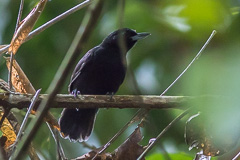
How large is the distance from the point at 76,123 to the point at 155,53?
978 millimetres

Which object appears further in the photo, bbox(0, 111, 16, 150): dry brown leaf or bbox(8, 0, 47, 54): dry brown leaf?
bbox(0, 111, 16, 150): dry brown leaf

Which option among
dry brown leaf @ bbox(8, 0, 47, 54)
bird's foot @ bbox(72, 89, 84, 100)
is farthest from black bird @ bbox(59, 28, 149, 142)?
dry brown leaf @ bbox(8, 0, 47, 54)

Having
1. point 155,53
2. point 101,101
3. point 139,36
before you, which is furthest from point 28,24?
point 139,36

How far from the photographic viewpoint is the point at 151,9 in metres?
1.12

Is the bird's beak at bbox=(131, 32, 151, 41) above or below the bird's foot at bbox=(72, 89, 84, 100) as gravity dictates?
below

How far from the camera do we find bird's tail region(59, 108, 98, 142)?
3.59 meters

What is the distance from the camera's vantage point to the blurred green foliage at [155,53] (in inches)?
29.0

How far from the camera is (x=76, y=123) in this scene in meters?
3.64

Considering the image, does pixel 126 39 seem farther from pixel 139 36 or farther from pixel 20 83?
pixel 20 83

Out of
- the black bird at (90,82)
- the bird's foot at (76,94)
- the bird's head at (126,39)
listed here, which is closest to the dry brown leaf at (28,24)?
the bird's foot at (76,94)

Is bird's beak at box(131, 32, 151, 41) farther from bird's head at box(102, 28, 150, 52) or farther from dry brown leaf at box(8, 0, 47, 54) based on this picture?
dry brown leaf at box(8, 0, 47, 54)

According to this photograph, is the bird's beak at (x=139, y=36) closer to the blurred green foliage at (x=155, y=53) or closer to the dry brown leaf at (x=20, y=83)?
the blurred green foliage at (x=155, y=53)

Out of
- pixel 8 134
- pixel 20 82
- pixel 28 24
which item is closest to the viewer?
pixel 28 24

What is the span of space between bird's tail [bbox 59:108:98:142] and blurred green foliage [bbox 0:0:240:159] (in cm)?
14
